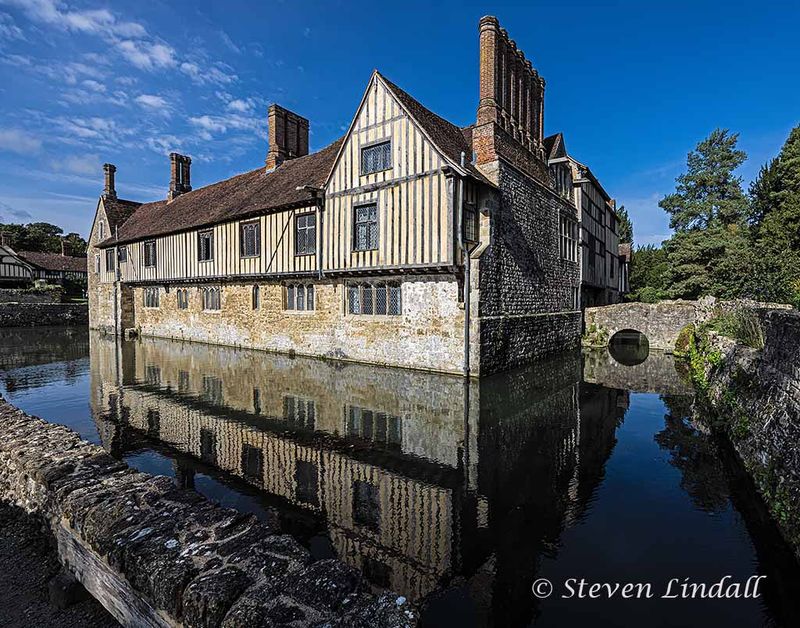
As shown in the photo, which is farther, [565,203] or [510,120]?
[565,203]

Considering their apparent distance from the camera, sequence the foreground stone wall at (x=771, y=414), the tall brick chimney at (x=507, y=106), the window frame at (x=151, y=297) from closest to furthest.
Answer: the foreground stone wall at (x=771, y=414)
the tall brick chimney at (x=507, y=106)
the window frame at (x=151, y=297)

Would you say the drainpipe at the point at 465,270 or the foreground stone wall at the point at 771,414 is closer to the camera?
the foreground stone wall at the point at 771,414

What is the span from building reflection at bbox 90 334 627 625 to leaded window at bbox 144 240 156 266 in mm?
11157

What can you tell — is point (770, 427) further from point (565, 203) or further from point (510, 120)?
point (565, 203)

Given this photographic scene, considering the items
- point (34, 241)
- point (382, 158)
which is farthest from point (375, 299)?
point (34, 241)

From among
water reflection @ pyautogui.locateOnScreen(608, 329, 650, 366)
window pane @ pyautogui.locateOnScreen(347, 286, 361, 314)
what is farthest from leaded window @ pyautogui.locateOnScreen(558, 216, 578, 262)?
window pane @ pyautogui.locateOnScreen(347, 286, 361, 314)

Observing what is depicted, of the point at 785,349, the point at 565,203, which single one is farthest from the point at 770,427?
the point at 565,203

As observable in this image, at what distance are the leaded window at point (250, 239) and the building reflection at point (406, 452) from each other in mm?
6028

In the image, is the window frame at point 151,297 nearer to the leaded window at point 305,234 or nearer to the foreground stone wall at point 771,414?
the leaded window at point 305,234

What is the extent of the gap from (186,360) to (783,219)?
31346mm

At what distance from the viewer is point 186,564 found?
8.71ft

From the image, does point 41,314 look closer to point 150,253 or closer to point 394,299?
point 150,253

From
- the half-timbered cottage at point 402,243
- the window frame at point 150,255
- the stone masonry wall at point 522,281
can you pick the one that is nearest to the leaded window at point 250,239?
the half-timbered cottage at point 402,243

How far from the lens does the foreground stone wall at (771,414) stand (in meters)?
4.49
